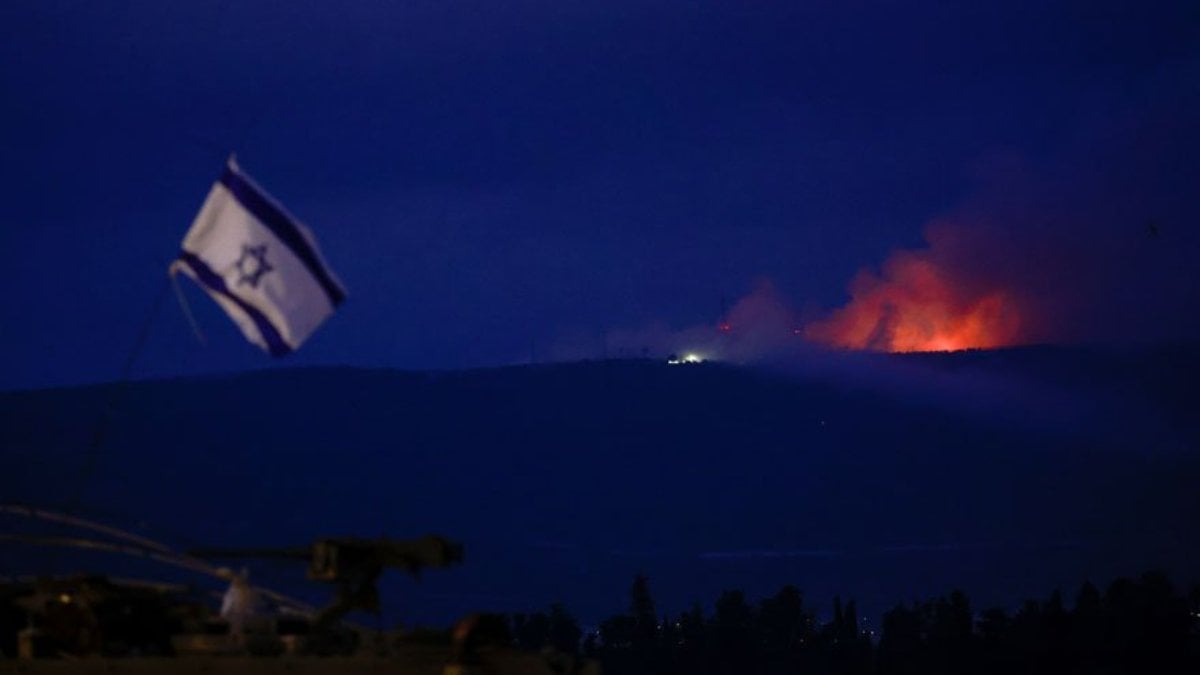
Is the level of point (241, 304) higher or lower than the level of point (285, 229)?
lower

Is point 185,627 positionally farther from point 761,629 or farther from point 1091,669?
point 761,629

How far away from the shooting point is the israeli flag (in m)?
21.8

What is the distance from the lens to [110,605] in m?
20.0

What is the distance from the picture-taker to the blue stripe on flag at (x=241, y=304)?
21.9 meters

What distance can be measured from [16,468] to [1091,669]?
104 m

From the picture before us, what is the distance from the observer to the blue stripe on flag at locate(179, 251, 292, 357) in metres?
21.9

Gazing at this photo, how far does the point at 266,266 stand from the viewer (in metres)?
21.8

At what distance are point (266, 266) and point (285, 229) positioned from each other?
1.15 feet

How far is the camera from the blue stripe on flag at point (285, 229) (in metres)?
21.7

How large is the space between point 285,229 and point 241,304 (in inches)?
31.9

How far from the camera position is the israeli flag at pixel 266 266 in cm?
2175

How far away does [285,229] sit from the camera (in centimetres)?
2183

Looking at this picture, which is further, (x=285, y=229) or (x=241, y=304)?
(x=241, y=304)

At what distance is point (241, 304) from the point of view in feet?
72.6
